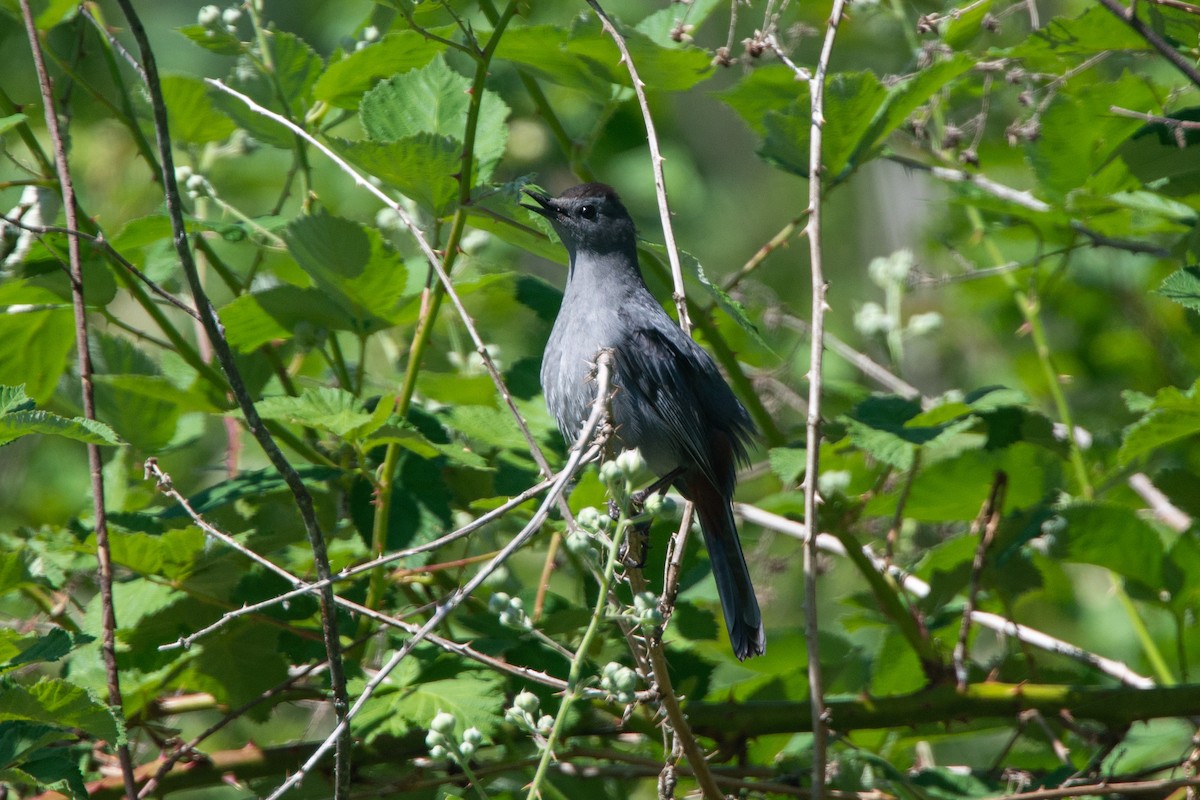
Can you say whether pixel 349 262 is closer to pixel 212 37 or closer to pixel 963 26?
pixel 212 37

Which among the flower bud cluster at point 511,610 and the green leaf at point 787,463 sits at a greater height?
the flower bud cluster at point 511,610

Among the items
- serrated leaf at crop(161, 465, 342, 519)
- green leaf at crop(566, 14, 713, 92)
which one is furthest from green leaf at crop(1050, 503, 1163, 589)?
serrated leaf at crop(161, 465, 342, 519)

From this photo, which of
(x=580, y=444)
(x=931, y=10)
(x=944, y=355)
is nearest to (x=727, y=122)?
(x=944, y=355)

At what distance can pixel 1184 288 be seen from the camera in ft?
8.87

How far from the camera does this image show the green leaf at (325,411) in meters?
2.58

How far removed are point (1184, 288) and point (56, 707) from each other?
2541 mm

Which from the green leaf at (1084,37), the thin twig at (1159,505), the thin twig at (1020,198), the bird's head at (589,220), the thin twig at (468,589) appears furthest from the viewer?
the thin twig at (1159,505)

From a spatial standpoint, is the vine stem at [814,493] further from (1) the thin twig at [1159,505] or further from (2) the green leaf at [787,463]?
(1) the thin twig at [1159,505]

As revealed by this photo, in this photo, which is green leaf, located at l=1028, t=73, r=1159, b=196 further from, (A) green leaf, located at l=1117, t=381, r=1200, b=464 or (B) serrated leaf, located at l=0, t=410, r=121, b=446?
(B) serrated leaf, located at l=0, t=410, r=121, b=446

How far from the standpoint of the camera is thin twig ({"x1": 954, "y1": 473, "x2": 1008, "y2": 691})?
314 cm

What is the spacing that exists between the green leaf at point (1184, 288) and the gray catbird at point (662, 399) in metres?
1.19

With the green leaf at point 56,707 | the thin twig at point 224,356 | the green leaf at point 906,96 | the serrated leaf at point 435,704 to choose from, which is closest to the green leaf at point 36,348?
the green leaf at point 56,707

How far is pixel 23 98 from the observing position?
6586 millimetres

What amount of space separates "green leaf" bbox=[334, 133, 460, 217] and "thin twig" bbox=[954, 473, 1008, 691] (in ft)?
5.39
